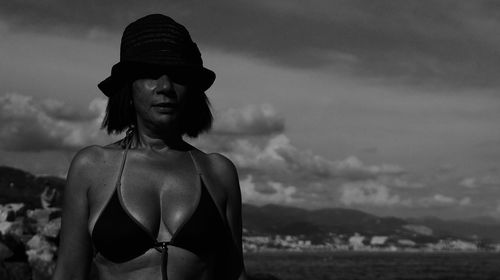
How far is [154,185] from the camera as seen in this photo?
3453 millimetres

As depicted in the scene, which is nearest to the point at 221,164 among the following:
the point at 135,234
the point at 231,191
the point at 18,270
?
the point at 231,191

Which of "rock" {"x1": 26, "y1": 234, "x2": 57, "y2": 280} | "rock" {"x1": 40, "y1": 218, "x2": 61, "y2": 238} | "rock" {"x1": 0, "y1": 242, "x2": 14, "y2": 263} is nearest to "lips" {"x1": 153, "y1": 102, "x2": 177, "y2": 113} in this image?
"rock" {"x1": 0, "y1": 242, "x2": 14, "y2": 263}

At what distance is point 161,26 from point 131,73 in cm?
26

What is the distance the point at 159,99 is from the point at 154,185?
0.40 m

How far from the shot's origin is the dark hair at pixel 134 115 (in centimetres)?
362

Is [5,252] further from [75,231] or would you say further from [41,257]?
[75,231]

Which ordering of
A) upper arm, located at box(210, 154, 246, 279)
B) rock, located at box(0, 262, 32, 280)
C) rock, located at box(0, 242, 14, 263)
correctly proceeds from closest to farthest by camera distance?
upper arm, located at box(210, 154, 246, 279)
rock, located at box(0, 262, 32, 280)
rock, located at box(0, 242, 14, 263)

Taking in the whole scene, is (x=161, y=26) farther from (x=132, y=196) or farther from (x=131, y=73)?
(x=132, y=196)

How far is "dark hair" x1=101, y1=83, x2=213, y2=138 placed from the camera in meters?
3.62

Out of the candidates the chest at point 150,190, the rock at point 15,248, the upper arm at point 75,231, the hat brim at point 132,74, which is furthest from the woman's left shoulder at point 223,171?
the rock at point 15,248

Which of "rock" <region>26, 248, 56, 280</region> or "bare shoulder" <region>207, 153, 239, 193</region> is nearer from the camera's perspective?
"bare shoulder" <region>207, 153, 239, 193</region>

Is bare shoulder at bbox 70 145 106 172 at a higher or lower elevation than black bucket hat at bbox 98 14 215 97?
lower

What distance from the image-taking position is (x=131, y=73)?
3555 mm

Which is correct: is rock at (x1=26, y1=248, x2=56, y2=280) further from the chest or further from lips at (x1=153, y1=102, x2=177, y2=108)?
lips at (x1=153, y1=102, x2=177, y2=108)
